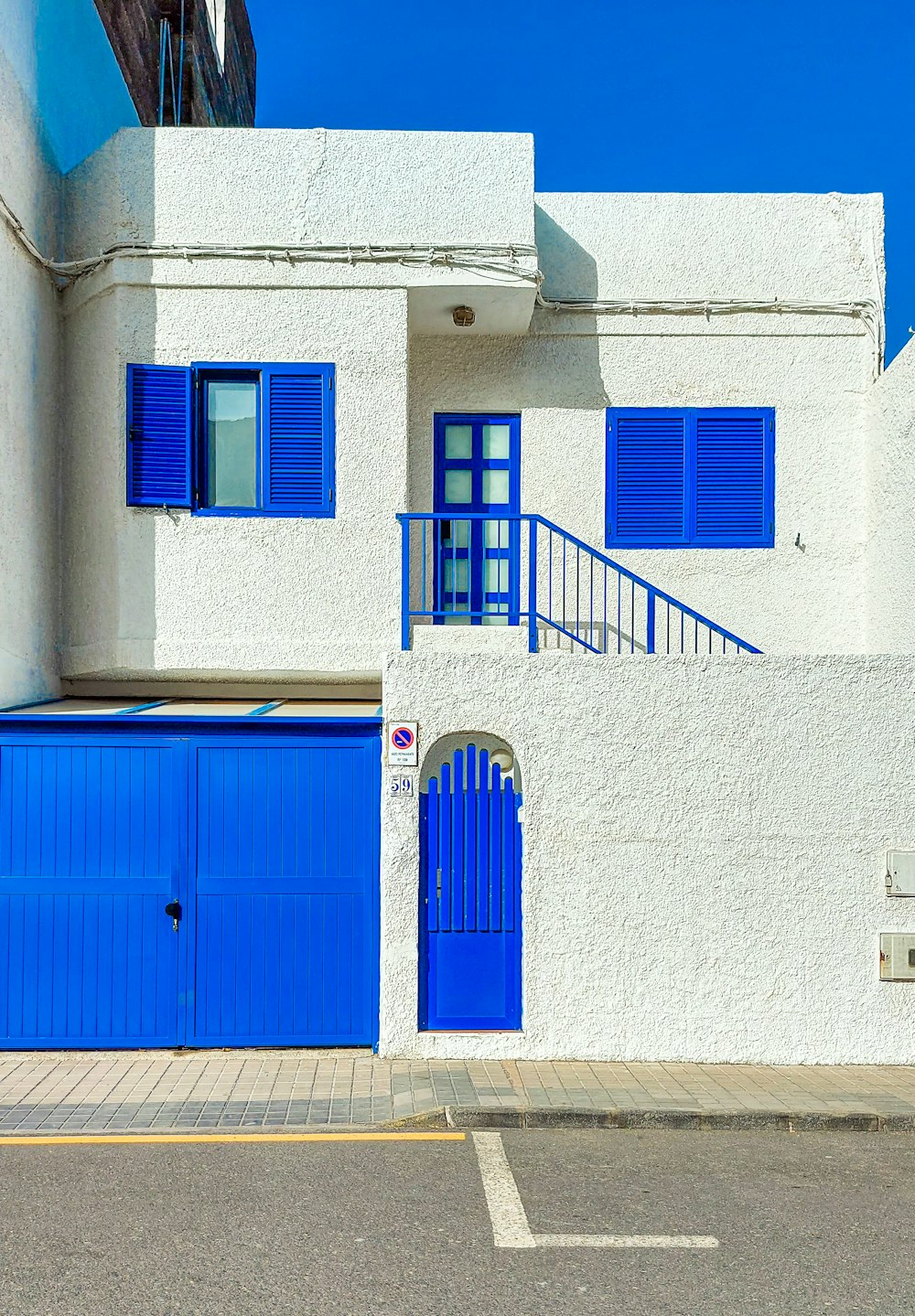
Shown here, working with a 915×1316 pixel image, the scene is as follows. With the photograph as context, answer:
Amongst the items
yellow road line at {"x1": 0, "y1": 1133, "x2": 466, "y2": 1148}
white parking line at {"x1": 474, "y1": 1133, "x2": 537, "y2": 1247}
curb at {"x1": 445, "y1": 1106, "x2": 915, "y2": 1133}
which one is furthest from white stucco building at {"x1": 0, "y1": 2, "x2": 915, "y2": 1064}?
white parking line at {"x1": 474, "y1": 1133, "x2": 537, "y2": 1247}

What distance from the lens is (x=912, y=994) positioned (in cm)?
785

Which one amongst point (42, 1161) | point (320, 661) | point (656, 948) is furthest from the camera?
point (320, 661)

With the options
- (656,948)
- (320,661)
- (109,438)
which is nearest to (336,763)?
(320,661)

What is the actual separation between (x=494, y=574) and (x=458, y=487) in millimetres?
868

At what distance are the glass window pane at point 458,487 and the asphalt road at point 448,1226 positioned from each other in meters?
5.84

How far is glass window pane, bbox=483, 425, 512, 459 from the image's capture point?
10.7 metres

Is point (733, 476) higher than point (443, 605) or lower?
higher

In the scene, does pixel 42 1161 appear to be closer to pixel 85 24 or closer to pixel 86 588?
pixel 86 588

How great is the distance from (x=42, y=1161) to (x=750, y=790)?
4.83 meters

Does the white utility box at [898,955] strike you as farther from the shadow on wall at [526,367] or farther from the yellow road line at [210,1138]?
the shadow on wall at [526,367]

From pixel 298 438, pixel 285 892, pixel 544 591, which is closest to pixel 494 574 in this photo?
pixel 544 591

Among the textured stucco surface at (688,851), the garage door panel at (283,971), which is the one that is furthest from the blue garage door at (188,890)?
the textured stucco surface at (688,851)

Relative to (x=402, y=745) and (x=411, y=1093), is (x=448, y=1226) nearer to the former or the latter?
(x=411, y=1093)

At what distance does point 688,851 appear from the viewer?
310 inches
